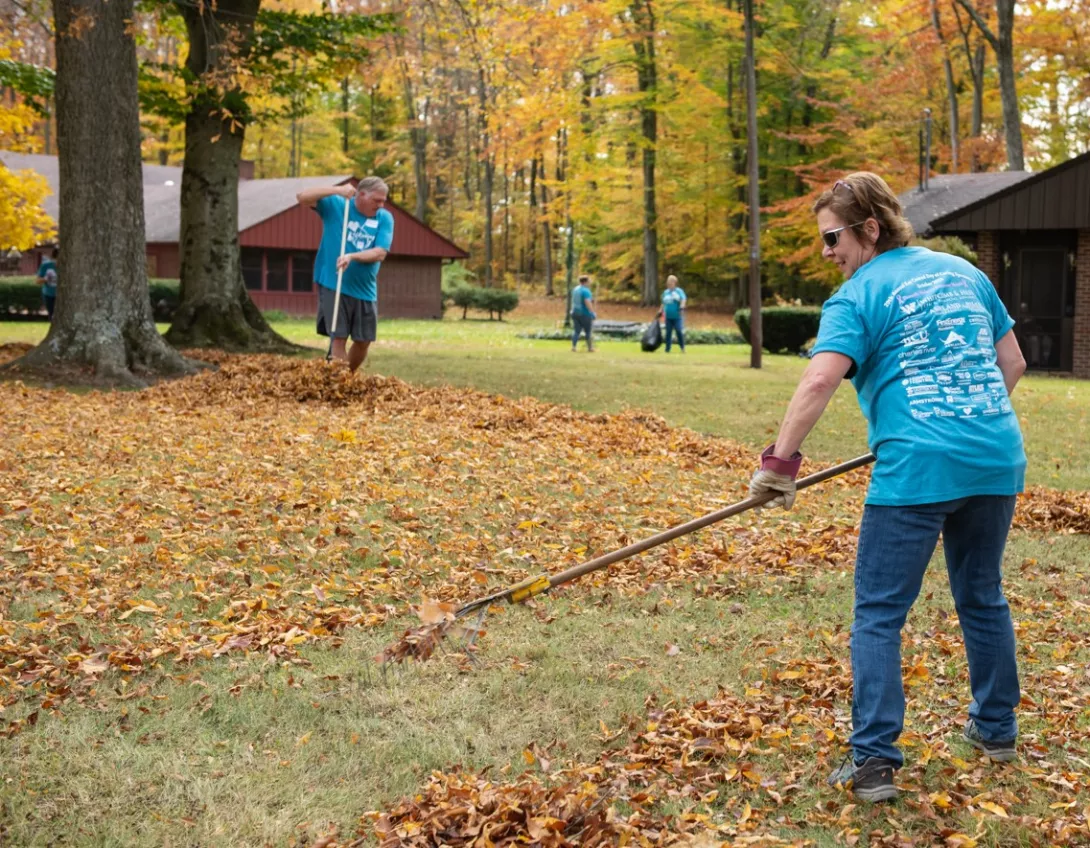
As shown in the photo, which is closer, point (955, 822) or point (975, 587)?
point (955, 822)

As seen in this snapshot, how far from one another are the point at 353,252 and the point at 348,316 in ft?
2.30

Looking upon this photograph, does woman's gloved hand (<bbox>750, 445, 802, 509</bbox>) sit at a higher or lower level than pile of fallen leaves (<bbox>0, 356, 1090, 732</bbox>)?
higher

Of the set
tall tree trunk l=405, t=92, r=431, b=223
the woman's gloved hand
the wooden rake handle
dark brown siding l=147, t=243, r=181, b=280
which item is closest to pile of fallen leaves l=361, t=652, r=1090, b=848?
the wooden rake handle

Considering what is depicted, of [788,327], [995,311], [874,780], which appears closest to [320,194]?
[995,311]

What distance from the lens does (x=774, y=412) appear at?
42.8 feet

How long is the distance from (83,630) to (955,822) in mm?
3488

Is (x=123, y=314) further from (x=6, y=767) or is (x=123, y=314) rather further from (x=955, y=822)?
(x=955, y=822)

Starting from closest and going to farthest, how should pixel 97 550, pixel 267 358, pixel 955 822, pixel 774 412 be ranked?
pixel 955 822
pixel 97 550
pixel 774 412
pixel 267 358

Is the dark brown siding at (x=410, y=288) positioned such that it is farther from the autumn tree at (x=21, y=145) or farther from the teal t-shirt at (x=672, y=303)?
the autumn tree at (x=21, y=145)

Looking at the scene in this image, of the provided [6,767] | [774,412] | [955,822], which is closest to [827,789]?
[955,822]

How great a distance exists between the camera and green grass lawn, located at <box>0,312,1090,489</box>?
10898 millimetres

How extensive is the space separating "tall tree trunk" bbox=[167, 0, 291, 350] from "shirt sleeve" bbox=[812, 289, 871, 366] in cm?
1474

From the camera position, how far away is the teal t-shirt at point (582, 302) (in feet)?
79.5

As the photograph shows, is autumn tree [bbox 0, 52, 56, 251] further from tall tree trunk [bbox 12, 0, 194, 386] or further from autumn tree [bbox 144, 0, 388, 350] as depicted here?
tall tree trunk [bbox 12, 0, 194, 386]
